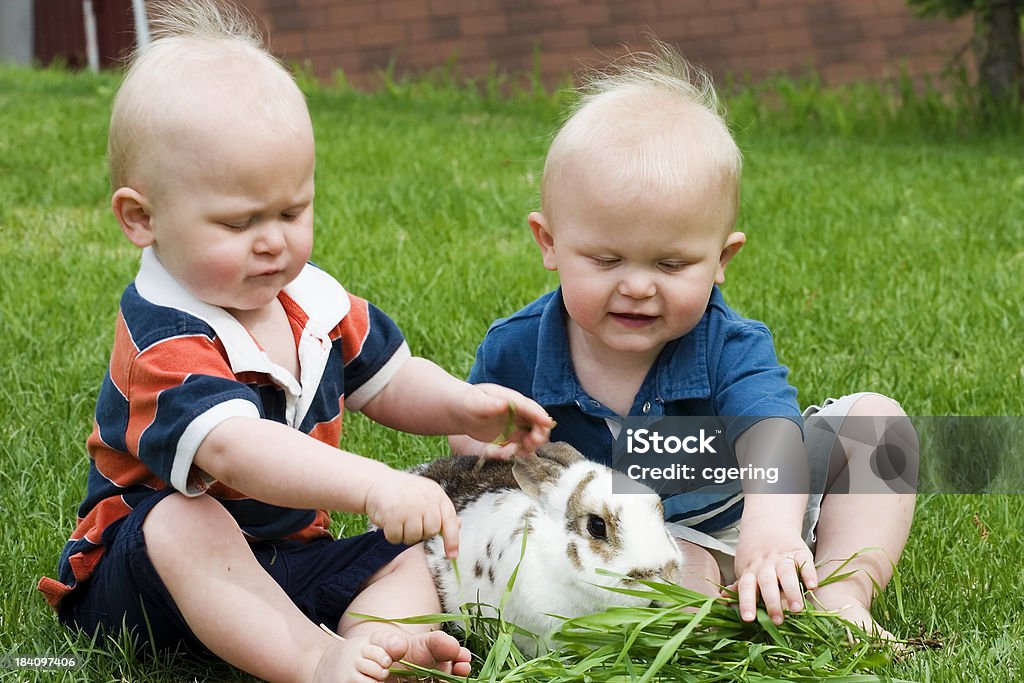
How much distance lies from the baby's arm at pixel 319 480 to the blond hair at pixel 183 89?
1.56 feet

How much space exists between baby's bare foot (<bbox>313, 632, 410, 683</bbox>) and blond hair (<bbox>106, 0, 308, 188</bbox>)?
807mm

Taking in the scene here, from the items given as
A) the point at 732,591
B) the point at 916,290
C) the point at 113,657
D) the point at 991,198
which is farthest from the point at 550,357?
the point at 991,198

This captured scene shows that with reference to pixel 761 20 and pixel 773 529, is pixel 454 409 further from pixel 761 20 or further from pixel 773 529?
pixel 761 20

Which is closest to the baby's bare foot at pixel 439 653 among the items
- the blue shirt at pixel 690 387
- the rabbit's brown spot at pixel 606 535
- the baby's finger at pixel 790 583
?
the rabbit's brown spot at pixel 606 535

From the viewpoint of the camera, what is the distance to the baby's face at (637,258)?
6.97 ft

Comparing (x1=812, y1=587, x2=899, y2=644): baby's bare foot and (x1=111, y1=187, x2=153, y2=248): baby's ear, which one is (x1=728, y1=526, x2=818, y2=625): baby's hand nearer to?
(x1=812, y1=587, x2=899, y2=644): baby's bare foot

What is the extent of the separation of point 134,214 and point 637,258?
84cm

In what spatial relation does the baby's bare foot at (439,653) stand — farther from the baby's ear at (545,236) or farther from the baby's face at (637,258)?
the baby's ear at (545,236)

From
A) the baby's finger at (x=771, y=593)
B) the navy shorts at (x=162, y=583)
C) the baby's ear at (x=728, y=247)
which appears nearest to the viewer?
the baby's finger at (x=771, y=593)

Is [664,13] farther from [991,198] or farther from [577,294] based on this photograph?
[577,294]

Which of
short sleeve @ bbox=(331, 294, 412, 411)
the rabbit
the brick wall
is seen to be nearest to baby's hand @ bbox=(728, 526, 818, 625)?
the rabbit

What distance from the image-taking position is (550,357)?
2.34m

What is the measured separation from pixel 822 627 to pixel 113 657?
113cm

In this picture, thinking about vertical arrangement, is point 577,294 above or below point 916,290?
above
